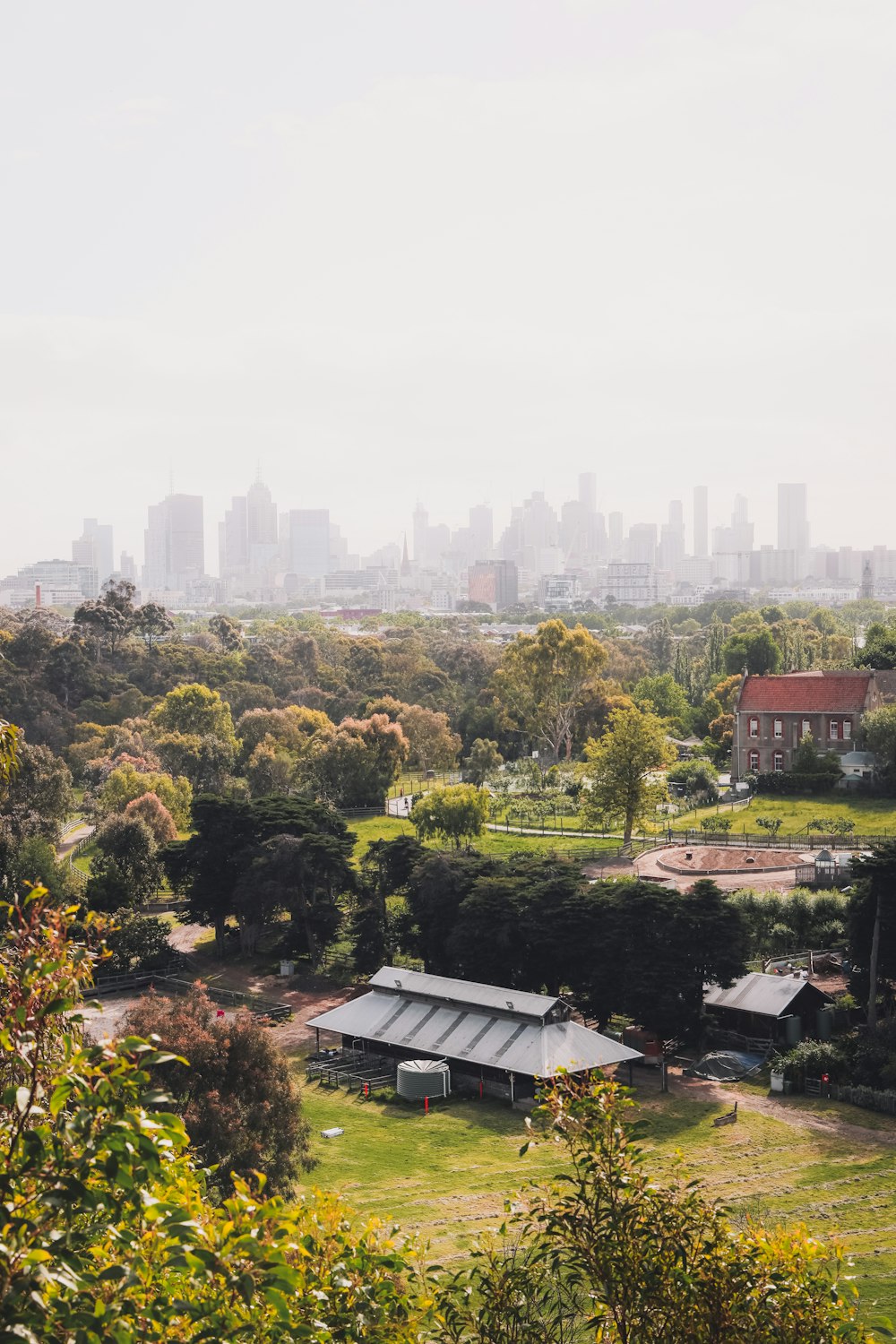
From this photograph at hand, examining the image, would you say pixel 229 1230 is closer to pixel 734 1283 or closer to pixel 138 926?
pixel 734 1283

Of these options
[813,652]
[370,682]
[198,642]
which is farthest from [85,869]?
[813,652]

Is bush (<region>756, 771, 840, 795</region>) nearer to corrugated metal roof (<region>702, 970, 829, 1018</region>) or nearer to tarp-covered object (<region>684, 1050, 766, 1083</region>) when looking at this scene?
corrugated metal roof (<region>702, 970, 829, 1018</region>)

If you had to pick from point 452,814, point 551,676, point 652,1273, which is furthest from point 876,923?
point 551,676

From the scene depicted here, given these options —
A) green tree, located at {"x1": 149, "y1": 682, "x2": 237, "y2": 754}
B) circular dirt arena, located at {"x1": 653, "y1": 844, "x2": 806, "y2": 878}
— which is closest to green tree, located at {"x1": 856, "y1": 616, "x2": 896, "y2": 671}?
circular dirt arena, located at {"x1": 653, "y1": 844, "x2": 806, "y2": 878}

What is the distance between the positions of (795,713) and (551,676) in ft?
35.5

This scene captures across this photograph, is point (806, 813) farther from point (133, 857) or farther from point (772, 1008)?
point (133, 857)

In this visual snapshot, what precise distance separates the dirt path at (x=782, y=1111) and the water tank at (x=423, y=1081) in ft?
14.0

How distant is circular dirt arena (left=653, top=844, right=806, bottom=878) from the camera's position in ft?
128

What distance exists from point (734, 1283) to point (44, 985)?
12.4ft

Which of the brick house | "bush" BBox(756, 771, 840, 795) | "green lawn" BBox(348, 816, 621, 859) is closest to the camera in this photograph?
"green lawn" BBox(348, 816, 621, 859)

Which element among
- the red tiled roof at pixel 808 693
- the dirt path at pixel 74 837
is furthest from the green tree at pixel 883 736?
the dirt path at pixel 74 837

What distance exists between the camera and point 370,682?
74938 millimetres

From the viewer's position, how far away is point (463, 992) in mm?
26625

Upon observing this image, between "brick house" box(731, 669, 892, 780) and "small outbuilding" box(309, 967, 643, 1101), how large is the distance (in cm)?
2776
